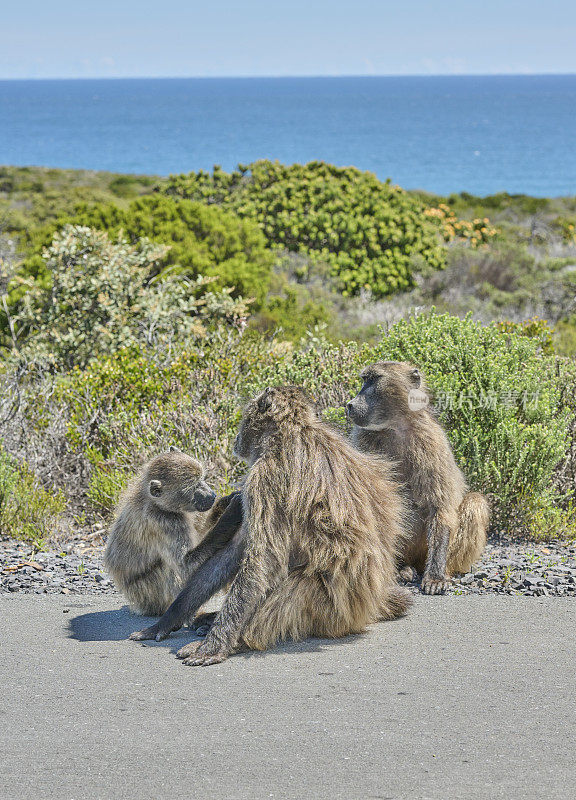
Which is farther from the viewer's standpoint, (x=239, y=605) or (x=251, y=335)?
(x=251, y=335)

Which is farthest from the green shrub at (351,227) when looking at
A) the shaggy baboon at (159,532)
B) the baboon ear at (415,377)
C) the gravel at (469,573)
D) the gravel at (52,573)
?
the shaggy baboon at (159,532)

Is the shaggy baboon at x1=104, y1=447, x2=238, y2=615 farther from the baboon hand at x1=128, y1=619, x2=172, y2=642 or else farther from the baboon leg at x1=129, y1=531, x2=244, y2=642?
the baboon hand at x1=128, y1=619, x2=172, y2=642

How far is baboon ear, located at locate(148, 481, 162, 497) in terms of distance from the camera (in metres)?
A: 4.49

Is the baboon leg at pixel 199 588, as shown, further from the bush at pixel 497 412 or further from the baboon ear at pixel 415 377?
the bush at pixel 497 412

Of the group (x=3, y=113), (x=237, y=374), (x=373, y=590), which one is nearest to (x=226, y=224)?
(x=237, y=374)

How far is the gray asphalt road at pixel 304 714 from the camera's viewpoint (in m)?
2.92

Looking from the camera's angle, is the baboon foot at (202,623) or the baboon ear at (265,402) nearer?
the baboon ear at (265,402)

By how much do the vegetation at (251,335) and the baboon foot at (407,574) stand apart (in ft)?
3.37

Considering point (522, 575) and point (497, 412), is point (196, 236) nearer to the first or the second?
point (497, 412)

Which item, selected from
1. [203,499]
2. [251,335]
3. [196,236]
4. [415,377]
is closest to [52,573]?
[203,499]

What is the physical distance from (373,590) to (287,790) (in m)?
1.46

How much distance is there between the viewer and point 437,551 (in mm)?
5094

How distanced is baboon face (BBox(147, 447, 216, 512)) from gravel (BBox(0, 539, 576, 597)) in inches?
41.2

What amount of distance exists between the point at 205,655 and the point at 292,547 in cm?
57
